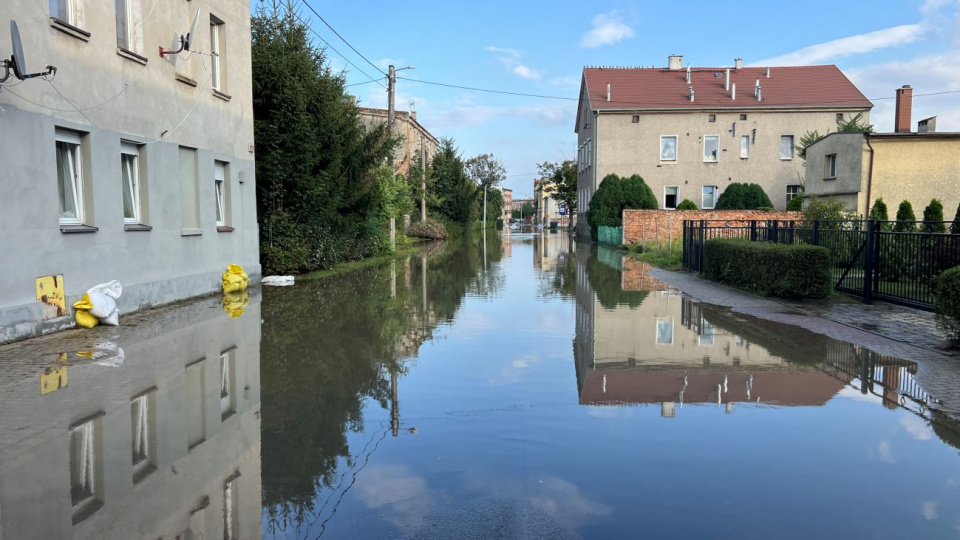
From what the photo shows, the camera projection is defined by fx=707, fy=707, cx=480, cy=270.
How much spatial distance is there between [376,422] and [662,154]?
43.5 m

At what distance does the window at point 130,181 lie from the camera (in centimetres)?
1248

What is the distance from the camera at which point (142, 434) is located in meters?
5.60

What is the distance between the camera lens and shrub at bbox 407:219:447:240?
4812 centimetres

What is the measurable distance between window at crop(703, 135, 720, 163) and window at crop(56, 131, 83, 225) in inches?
1624

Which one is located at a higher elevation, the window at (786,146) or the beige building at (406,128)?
the beige building at (406,128)

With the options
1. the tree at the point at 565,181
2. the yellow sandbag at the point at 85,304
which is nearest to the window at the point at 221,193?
the yellow sandbag at the point at 85,304

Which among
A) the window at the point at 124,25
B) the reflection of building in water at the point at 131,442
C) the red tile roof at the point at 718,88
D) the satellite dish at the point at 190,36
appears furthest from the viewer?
the red tile roof at the point at 718,88

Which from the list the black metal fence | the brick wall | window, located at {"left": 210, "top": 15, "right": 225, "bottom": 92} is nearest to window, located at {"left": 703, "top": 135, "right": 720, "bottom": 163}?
the brick wall

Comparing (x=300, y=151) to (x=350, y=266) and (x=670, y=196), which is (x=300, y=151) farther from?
(x=670, y=196)

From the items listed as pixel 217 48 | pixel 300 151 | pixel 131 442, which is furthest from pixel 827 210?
pixel 131 442

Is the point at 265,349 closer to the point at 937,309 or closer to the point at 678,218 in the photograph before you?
the point at 937,309

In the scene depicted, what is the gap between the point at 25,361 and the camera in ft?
27.1

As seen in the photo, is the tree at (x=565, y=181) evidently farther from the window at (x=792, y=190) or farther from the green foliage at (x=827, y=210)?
the green foliage at (x=827, y=210)

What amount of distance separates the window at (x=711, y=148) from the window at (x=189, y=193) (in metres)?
37.9
